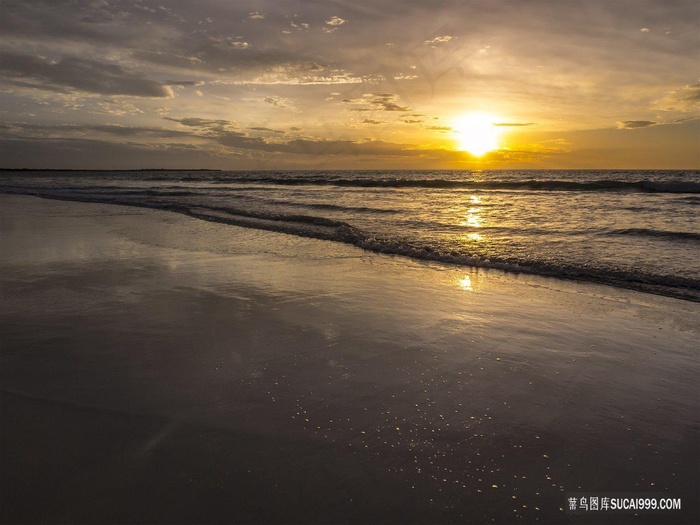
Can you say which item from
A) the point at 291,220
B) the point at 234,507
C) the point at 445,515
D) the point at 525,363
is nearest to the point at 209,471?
the point at 234,507

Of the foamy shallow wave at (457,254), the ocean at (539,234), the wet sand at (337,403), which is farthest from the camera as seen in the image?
the ocean at (539,234)

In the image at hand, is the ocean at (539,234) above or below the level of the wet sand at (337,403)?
above

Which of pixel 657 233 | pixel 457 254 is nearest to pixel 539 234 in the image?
pixel 657 233

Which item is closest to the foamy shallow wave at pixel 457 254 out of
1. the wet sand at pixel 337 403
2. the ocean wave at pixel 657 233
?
the ocean wave at pixel 657 233

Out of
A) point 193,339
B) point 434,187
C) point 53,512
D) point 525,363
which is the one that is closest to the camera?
point 53,512

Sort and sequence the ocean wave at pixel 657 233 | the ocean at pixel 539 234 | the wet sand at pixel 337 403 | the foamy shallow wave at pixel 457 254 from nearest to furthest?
the wet sand at pixel 337 403 < the foamy shallow wave at pixel 457 254 < the ocean at pixel 539 234 < the ocean wave at pixel 657 233

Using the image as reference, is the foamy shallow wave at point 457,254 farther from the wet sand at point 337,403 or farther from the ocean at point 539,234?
the wet sand at point 337,403

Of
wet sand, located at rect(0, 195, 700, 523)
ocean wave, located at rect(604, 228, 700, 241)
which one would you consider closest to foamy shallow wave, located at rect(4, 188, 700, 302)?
ocean wave, located at rect(604, 228, 700, 241)

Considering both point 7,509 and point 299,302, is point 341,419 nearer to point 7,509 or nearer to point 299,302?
point 7,509

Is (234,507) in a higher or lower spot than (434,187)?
lower

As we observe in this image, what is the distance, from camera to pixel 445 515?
8.14ft

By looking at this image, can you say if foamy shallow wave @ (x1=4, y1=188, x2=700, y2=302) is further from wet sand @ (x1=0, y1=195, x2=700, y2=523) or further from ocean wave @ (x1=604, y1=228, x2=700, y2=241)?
wet sand @ (x1=0, y1=195, x2=700, y2=523)

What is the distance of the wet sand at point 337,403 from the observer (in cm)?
261

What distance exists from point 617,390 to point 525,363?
0.80 metres
